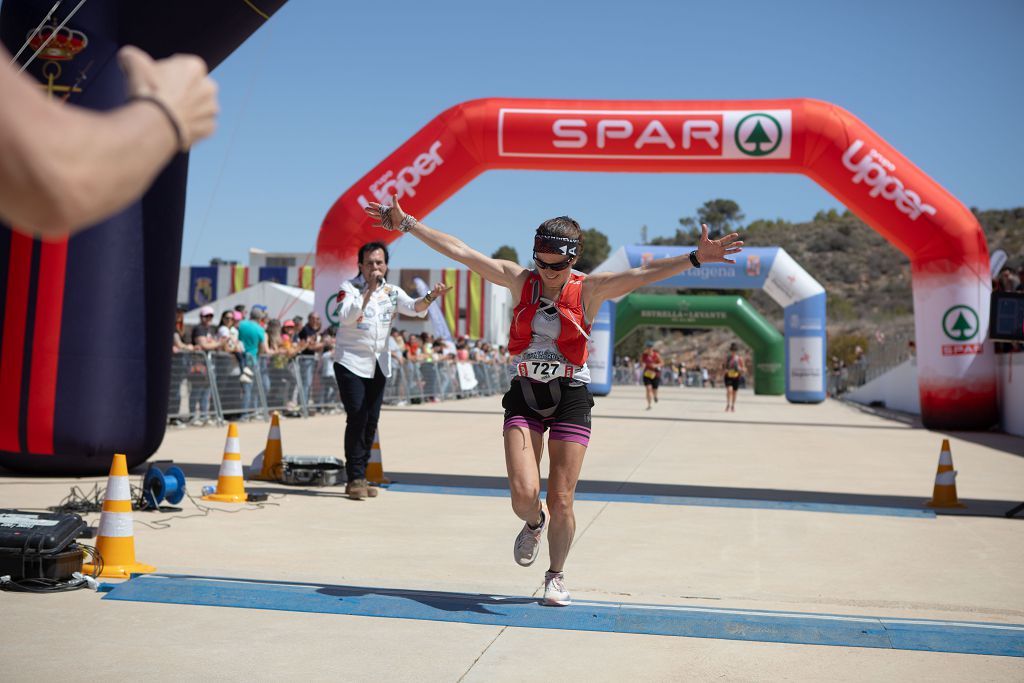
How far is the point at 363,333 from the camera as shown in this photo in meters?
7.49

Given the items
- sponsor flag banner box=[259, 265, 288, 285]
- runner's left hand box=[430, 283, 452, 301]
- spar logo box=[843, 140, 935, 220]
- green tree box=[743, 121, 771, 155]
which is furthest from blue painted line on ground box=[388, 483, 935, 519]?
sponsor flag banner box=[259, 265, 288, 285]

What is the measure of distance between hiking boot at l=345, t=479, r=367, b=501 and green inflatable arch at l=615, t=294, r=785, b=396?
30.5 metres

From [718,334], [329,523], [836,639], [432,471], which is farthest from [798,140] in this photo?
[718,334]

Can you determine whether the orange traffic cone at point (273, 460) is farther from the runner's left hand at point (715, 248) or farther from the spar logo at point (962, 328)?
the spar logo at point (962, 328)

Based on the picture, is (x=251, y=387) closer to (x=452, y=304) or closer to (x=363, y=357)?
(x=363, y=357)

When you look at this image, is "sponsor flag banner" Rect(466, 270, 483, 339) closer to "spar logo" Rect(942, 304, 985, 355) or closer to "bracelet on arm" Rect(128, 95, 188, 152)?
"spar logo" Rect(942, 304, 985, 355)

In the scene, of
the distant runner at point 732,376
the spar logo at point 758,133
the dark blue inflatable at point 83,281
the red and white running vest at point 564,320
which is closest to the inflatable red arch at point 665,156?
the spar logo at point 758,133

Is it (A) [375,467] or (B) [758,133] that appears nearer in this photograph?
(A) [375,467]

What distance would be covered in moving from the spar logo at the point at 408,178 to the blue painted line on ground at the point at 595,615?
1023cm

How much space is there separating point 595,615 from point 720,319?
116 ft

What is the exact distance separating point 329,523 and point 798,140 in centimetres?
993

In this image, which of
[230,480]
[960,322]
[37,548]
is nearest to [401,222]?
[37,548]

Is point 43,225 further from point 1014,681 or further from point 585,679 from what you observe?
point 1014,681

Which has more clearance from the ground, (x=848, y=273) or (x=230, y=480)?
(x=848, y=273)
